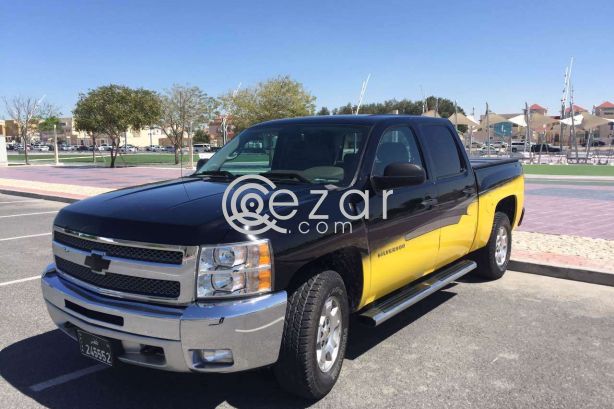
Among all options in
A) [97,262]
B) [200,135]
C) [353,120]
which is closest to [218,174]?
[353,120]

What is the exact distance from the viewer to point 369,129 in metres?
4.15

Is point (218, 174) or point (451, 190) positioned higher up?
point (218, 174)

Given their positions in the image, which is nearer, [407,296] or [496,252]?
[407,296]

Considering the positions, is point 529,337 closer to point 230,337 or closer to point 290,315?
point 290,315

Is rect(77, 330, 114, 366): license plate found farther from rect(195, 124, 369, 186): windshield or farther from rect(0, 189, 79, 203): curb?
rect(0, 189, 79, 203): curb

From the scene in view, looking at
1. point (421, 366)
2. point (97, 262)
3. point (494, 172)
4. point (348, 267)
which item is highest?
point (494, 172)

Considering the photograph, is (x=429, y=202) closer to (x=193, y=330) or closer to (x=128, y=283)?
(x=193, y=330)

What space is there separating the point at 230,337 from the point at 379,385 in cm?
134

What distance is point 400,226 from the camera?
4031mm

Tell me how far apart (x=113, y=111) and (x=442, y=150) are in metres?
30.2

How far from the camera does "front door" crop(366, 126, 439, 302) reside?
3.79m

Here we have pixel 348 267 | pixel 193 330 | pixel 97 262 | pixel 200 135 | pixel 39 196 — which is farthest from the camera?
pixel 200 135

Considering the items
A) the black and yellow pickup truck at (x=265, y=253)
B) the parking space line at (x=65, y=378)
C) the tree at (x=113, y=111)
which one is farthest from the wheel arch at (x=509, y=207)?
the tree at (x=113, y=111)

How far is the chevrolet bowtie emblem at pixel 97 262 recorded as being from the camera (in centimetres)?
308
